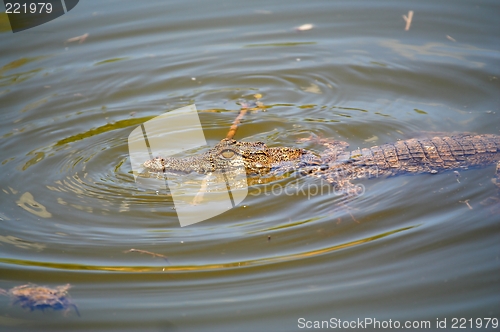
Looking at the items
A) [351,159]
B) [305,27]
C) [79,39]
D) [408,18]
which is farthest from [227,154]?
[408,18]

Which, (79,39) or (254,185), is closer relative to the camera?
(254,185)

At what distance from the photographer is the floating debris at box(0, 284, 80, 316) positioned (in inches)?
153

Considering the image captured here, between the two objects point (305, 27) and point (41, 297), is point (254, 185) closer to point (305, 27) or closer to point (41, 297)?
point (41, 297)

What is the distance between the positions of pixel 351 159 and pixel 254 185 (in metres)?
1.19

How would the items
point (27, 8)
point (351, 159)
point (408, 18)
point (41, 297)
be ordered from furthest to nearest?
point (27, 8)
point (408, 18)
point (351, 159)
point (41, 297)

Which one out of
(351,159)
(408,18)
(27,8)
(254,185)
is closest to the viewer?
(254,185)

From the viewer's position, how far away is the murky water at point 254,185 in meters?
3.91

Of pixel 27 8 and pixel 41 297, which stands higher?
pixel 27 8

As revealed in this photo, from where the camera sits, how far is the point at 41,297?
13.0ft

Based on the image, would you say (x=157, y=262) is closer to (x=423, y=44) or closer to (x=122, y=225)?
(x=122, y=225)

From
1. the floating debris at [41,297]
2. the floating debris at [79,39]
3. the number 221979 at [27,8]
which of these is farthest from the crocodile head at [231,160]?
the number 221979 at [27,8]

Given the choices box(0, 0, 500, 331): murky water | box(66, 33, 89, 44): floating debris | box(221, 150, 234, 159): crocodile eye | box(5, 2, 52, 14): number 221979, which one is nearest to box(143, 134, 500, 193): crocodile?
box(221, 150, 234, 159): crocodile eye

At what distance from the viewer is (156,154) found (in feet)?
19.2

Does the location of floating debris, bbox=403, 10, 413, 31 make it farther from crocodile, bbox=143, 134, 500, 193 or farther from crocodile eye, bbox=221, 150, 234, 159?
crocodile eye, bbox=221, 150, 234, 159
